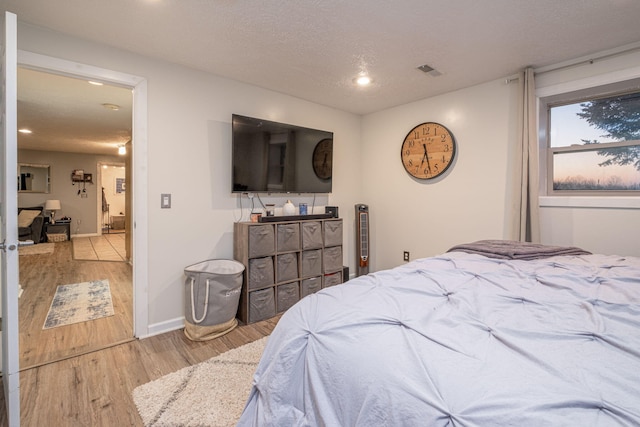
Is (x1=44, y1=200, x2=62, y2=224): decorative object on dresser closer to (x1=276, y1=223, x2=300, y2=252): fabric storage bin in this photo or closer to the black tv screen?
the black tv screen

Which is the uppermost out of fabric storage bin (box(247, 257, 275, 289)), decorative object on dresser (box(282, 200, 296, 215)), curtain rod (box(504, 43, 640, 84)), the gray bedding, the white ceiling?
the white ceiling

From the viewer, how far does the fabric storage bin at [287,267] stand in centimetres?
306

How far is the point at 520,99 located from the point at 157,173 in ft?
10.8

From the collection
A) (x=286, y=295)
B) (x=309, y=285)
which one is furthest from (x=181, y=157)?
(x=309, y=285)

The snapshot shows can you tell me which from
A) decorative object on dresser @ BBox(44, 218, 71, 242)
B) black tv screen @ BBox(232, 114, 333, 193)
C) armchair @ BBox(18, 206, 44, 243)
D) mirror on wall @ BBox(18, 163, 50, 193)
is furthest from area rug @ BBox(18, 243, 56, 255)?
black tv screen @ BBox(232, 114, 333, 193)

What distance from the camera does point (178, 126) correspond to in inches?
107

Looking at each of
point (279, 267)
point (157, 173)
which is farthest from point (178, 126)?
point (279, 267)

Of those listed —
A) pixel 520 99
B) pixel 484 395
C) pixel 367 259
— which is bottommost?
pixel 367 259

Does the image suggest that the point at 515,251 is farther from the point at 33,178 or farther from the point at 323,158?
the point at 33,178

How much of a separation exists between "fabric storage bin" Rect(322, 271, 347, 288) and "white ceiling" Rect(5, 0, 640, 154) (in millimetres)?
2127

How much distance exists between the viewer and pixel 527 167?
272 cm

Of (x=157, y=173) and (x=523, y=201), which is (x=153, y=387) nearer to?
(x=157, y=173)

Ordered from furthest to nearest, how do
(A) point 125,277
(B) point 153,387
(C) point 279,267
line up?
(A) point 125,277 → (C) point 279,267 → (B) point 153,387

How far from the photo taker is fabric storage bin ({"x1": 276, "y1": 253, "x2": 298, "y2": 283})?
3061 millimetres
